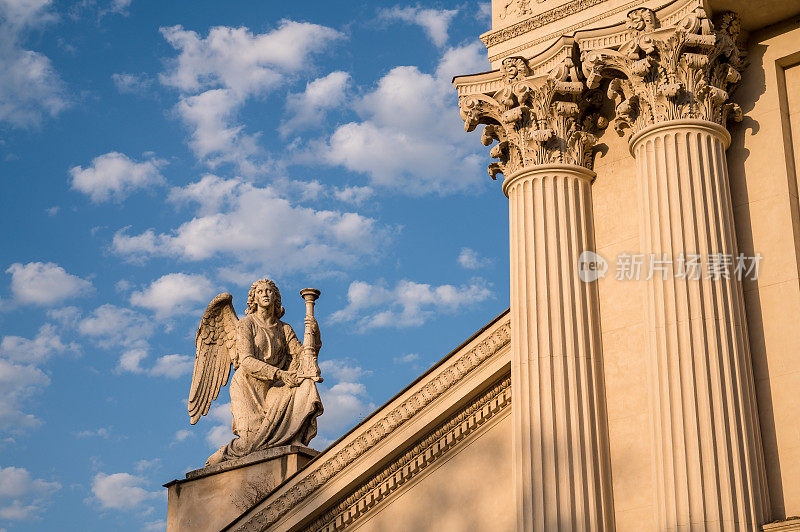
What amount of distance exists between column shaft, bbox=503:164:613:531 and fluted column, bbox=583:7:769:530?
973mm

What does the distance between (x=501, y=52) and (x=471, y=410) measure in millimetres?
5163

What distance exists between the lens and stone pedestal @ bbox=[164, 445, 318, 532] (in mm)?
20219

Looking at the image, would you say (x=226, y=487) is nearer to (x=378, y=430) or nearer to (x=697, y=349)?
(x=378, y=430)

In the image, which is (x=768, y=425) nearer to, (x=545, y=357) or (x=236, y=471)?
(x=545, y=357)

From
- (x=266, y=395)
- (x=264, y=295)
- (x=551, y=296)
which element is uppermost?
(x=264, y=295)

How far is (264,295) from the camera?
2231 centimetres

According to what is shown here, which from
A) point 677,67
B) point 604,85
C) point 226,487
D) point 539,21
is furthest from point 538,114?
point 226,487

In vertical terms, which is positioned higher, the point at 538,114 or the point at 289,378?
the point at 538,114

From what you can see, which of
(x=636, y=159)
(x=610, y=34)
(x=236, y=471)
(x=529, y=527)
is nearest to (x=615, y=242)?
(x=636, y=159)

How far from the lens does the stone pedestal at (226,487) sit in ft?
66.3

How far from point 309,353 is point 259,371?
96cm

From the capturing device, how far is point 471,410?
17531mm

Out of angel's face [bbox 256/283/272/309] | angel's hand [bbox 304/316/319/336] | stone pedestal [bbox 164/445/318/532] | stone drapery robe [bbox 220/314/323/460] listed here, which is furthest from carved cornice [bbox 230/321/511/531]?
angel's face [bbox 256/283/272/309]

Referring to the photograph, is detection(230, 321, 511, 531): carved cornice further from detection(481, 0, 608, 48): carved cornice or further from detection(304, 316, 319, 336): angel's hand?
detection(481, 0, 608, 48): carved cornice
